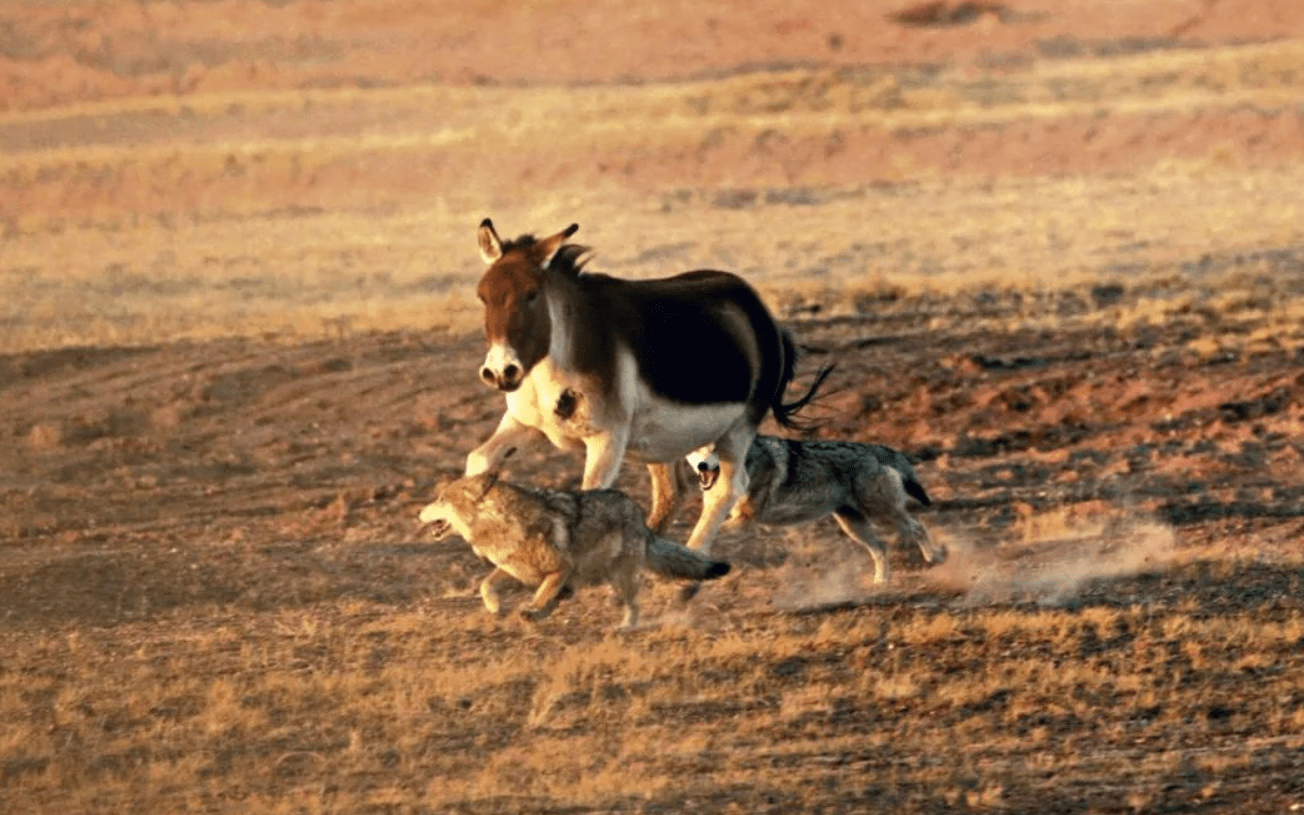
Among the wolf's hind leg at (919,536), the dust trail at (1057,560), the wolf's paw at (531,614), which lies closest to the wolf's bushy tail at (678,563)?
the wolf's paw at (531,614)

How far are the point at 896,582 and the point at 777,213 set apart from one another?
1082 inches

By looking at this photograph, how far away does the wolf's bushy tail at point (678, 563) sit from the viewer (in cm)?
1539

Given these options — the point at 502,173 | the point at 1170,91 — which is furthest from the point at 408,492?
the point at 1170,91

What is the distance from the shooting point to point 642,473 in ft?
75.3

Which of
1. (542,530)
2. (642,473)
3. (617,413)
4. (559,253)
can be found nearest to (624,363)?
(617,413)

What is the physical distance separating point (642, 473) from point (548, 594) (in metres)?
8.01

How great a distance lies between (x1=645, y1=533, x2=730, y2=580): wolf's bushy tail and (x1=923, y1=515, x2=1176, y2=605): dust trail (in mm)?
2093

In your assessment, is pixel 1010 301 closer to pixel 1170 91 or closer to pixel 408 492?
pixel 408 492

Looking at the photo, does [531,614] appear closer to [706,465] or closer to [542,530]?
[542,530]

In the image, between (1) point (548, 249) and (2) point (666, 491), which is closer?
(1) point (548, 249)

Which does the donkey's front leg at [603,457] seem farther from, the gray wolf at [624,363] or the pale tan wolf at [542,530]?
the pale tan wolf at [542,530]

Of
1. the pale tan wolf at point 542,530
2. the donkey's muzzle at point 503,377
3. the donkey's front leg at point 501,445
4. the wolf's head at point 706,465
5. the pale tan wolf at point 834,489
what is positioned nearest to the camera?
the donkey's muzzle at point 503,377

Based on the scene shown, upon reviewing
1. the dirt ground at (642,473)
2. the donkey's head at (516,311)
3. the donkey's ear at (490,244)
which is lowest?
the dirt ground at (642,473)

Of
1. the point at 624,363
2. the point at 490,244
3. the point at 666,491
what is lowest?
the point at 666,491
